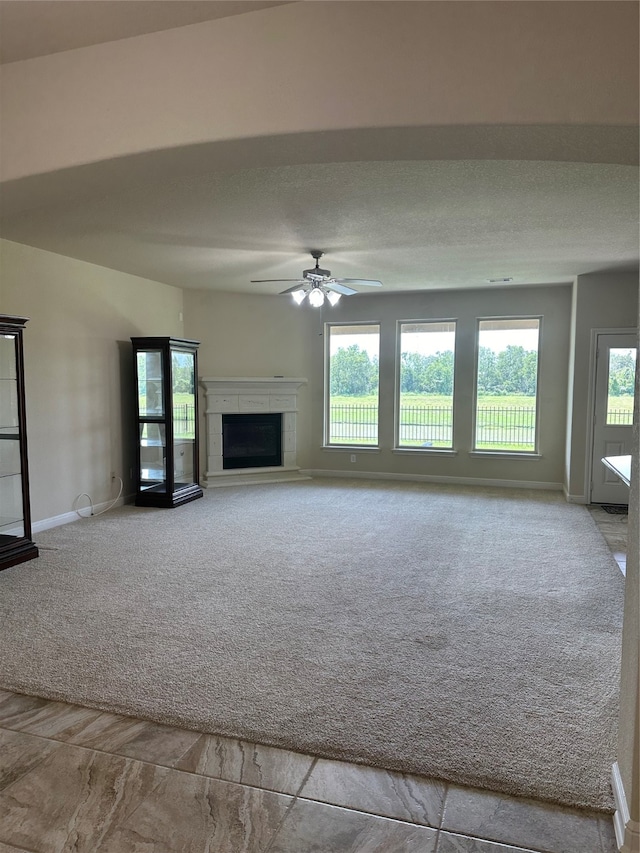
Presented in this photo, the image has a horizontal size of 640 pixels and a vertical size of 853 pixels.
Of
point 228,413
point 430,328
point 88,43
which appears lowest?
point 228,413

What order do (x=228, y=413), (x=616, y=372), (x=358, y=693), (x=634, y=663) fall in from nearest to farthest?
1. (x=634, y=663)
2. (x=358, y=693)
3. (x=616, y=372)
4. (x=228, y=413)

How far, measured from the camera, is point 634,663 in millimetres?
1822

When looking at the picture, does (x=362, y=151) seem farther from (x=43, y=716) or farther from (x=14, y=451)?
(x=14, y=451)

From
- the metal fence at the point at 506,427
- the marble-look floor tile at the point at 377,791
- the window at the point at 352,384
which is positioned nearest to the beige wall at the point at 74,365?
the window at the point at 352,384

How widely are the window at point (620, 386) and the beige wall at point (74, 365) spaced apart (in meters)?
5.68

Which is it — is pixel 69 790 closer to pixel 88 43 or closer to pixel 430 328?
pixel 88 43

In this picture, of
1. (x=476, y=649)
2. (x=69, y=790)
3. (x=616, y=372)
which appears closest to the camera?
(x=69, y=790)

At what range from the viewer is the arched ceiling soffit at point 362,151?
6.80ft

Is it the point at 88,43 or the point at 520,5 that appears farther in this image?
the point at 88,43

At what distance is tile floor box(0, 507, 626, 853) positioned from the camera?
72.9 inches

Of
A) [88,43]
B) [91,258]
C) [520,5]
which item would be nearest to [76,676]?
[88,43]

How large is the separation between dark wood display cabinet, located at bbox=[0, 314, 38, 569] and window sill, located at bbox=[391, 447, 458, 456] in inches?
200

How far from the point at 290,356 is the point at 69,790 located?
6.86 m

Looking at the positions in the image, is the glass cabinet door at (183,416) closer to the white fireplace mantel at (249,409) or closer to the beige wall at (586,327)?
the white fireplace mantel at (249,409)
